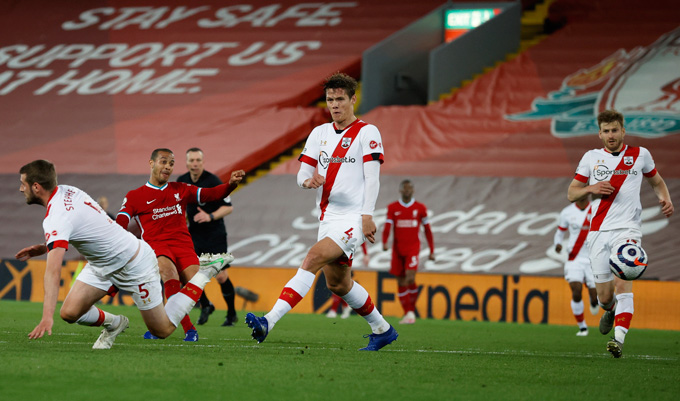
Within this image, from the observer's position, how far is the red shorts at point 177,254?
9523mm

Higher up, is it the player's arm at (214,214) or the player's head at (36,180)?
the player's head at (36,180)

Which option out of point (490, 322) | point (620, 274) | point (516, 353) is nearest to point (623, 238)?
point (620, 274)

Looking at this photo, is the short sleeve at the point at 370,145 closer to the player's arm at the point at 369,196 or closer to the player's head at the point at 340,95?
the player's arm at the point at 369,196

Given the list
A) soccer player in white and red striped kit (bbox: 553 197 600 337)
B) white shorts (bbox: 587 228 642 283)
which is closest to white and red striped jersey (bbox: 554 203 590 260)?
soccer player in white and red striped kit (bbox: 553 197 600 337)

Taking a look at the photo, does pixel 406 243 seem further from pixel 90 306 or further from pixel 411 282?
pixel 90 306

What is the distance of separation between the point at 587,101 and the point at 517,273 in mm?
5260

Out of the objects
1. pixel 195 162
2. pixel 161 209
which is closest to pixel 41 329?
pixel 161 209

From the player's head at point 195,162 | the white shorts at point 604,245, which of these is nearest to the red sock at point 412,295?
the player's head at point 195,162

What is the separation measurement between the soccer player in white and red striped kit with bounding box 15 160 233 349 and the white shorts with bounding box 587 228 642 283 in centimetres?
376

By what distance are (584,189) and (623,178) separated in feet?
1.50

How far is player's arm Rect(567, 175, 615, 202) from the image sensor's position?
8664mm

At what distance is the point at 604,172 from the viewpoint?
8953 mm

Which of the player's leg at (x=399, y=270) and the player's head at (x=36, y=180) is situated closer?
the player's head at (x=36, y=180)

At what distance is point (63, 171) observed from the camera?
845 inches
